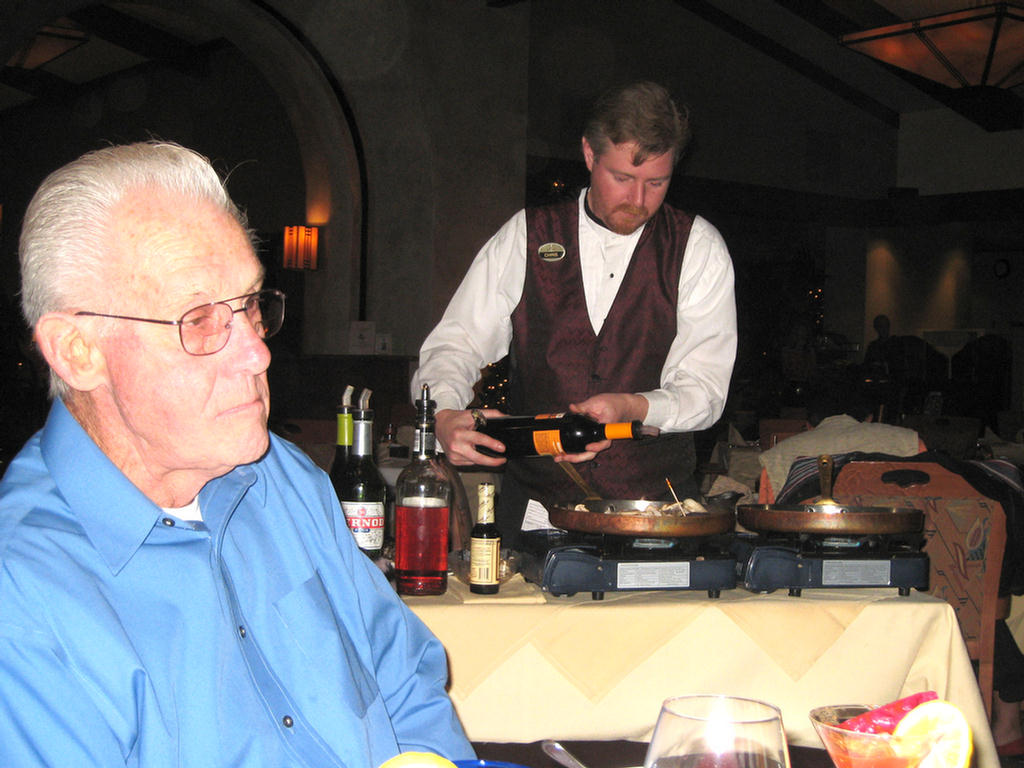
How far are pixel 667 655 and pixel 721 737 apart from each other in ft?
3.60

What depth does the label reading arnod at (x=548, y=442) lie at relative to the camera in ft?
6.67

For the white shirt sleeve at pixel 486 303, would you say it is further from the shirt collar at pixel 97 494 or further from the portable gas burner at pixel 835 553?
the shirt collar at pixel 97 494

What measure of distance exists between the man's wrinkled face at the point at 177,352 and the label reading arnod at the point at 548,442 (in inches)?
39.5

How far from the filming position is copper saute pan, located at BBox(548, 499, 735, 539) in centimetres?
167

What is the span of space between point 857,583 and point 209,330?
1.30 m

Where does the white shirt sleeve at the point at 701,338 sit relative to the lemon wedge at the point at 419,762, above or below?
above

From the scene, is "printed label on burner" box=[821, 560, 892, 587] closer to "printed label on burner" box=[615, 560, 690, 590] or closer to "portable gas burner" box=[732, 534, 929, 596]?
"portable gas burner" box=[732, 534, 929, 596]

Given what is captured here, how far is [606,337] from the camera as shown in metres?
2.48

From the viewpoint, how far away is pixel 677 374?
7.75 feet

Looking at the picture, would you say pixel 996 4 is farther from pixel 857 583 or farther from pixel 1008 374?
pixel 1008 374

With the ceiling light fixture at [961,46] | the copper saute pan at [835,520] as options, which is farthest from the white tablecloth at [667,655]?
the ceiling light fixture at [961,46]

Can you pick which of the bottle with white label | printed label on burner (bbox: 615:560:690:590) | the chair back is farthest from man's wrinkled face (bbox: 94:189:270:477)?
the chair back

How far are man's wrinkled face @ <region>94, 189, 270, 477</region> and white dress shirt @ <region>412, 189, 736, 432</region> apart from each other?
1.22 m

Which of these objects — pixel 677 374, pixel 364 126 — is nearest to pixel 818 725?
pixel 677 374
